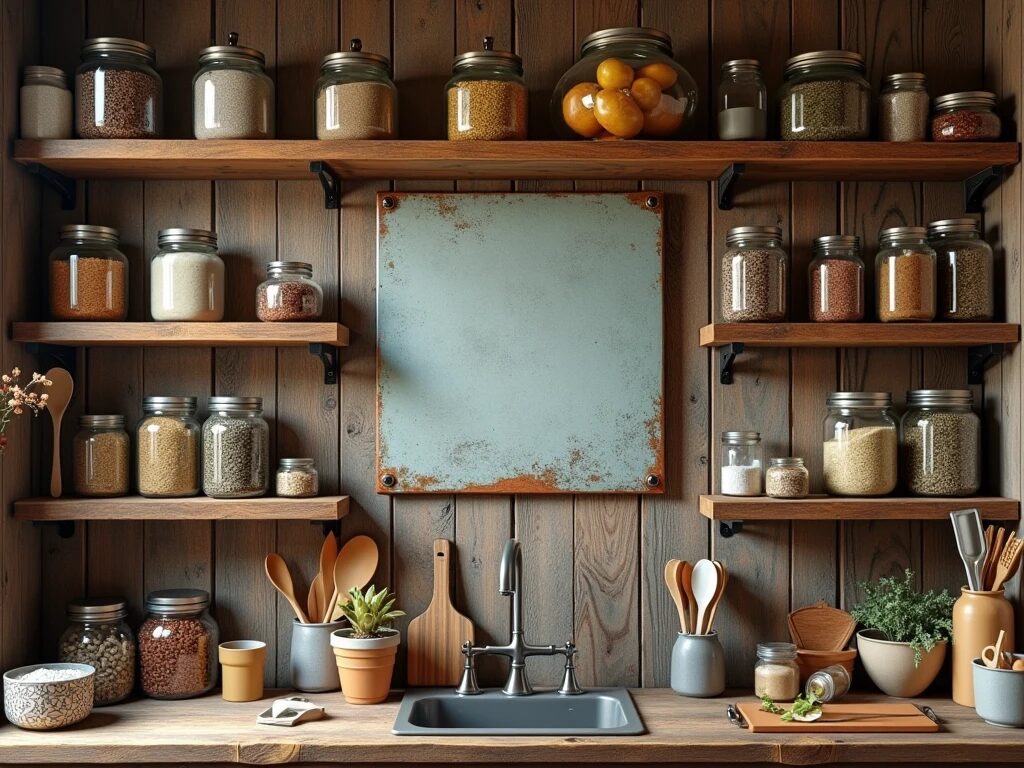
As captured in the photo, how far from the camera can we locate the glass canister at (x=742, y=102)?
211 centimetres

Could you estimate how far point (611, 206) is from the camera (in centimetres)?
224

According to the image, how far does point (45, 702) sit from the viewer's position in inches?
72.7

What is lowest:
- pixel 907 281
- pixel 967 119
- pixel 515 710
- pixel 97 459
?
pixel 515 710

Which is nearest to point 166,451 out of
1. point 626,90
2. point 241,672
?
point 241,672

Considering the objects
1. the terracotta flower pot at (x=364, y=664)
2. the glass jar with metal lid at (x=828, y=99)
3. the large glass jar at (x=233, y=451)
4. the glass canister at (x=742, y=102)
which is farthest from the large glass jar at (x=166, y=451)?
the glass jar with metal lid at (x=828, y=99)

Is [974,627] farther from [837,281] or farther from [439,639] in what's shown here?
[439,639]

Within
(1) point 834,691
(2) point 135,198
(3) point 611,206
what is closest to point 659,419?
(3) point 611,206

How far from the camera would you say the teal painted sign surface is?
223 cm

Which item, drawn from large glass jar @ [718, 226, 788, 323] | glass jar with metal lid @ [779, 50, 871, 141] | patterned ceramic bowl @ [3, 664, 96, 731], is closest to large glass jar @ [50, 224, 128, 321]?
patterned ceramic bowl @ [3, 664, 96, 731]

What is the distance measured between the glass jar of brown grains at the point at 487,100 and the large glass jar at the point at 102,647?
1199mm

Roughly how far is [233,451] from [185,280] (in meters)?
0.36

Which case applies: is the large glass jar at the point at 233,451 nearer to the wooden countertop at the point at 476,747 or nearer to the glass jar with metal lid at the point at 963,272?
the wooden countertop at the point at 476,747

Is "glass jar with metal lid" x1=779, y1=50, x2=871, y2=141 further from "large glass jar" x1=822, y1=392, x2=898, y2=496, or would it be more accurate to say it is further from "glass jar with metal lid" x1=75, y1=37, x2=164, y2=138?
"glass jar with metal lid" x1=75, y1=37, x2=164, y2=138

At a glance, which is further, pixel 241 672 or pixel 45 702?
pixel 241 672
